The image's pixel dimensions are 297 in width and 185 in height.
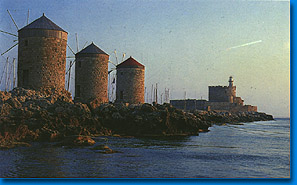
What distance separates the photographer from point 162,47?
932 centimetres

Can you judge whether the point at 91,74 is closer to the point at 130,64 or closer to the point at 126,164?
the point at 130,64

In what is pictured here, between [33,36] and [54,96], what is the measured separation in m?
3.40

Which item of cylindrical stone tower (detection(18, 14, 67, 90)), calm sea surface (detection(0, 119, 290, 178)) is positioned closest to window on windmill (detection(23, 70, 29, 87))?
cylindrical stone tower (detection(18, 14, 67, 90))

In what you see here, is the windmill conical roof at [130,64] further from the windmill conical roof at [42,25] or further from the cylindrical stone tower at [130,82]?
the windmill conical roof at [42,25]

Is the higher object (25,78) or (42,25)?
(42,25)

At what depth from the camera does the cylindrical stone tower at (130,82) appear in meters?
24.0

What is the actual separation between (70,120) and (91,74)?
7.37 metres

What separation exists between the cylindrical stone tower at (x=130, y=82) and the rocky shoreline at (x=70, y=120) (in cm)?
538

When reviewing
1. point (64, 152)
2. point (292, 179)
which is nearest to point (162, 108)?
point (64, 152)

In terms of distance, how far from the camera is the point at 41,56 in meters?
16.2

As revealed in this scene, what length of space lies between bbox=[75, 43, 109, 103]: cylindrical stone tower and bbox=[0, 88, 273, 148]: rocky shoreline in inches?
129

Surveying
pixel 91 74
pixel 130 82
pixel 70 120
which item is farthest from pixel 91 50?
pixel 70 120

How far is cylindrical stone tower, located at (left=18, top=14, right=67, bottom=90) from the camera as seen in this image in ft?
52.4

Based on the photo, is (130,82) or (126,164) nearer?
(126,164)
